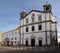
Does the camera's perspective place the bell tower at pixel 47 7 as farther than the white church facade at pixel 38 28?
Yes

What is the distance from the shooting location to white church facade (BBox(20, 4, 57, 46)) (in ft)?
125

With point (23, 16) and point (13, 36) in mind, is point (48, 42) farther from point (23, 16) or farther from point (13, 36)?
point (13, 36)

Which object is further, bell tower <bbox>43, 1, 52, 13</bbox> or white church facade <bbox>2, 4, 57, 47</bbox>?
bell tower <bbox>43, 1, 52, 13</bbox>

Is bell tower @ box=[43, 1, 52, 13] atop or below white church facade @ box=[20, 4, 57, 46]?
atop

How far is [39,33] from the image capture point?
3938 cm

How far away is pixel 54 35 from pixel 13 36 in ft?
111

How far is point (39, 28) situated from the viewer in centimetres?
3950

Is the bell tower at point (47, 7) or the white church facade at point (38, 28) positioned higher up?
the bell tower at point (47, 7)

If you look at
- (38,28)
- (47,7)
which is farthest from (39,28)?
(47,7)

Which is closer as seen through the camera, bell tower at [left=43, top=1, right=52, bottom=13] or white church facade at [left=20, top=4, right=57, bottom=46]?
white church facade at [left=20, top=4, right=57, bottom=46]

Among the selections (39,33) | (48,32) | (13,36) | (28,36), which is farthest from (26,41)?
(13,36)

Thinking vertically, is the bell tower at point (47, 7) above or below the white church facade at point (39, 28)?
above

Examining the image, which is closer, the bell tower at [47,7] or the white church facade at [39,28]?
the white church facade at [39,28]

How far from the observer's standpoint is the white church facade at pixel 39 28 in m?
38.0
